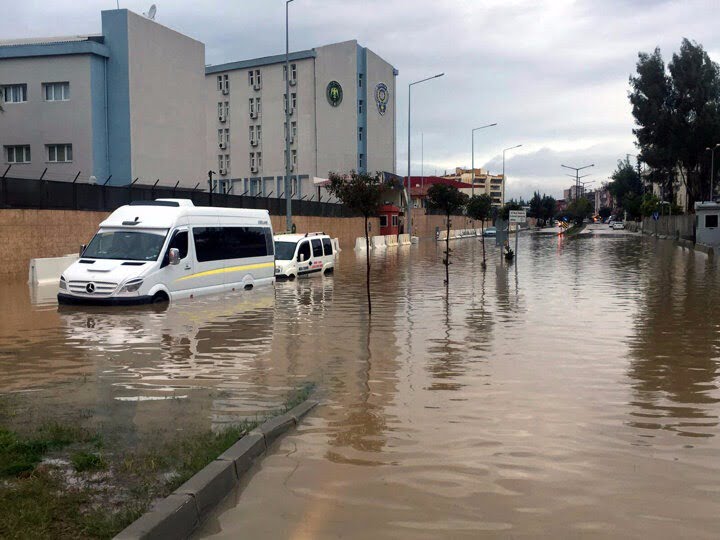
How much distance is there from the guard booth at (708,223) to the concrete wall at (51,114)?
39134 millimetres

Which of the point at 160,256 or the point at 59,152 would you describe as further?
the point at 59,152

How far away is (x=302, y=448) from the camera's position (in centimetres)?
667

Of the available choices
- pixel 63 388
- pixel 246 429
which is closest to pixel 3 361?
pixel 63 388

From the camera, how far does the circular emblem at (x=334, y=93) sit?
8000 centimetres

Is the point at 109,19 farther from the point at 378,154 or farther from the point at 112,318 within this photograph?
the point at 378,154

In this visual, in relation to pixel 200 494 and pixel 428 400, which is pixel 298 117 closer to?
pixel 428 400

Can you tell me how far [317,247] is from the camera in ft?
92.7

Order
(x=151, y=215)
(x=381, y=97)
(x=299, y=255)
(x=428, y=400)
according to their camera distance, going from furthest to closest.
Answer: (x=381, y=97), (x=299, y=255), (x=151, y=215), (x=428, y=400)

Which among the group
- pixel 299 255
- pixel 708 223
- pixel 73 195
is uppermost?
pixel 73 195

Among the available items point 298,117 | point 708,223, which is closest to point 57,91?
point 298,117

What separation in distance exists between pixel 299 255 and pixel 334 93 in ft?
185

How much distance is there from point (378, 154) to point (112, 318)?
75727 mm

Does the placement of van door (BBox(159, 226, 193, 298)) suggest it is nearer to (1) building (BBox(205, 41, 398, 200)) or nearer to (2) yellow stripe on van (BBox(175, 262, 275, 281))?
(2) yellow stripe on van (BBox(175, 262, 275, 281))

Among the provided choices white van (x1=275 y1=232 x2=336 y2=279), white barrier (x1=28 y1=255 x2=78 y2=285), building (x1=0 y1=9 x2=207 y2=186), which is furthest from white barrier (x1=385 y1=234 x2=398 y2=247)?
white barrier (x1=28 y1=255 x2=78 y2=285)
